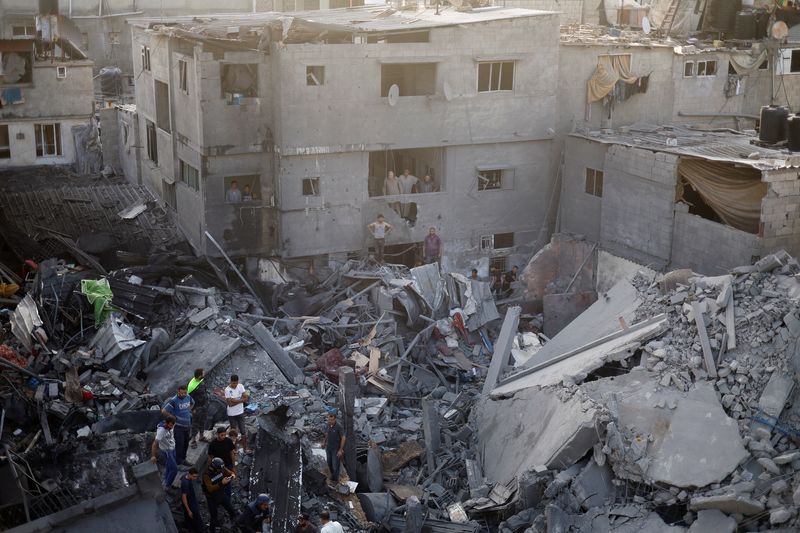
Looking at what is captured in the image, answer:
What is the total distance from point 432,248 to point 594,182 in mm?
4851

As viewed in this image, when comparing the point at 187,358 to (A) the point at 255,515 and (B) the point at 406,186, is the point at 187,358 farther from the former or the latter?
(B) the point at 406,186

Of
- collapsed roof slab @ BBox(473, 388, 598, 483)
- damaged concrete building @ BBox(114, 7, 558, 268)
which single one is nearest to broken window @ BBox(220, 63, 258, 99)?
damaged concrete building @ BBox(114, 7, 558, 268)

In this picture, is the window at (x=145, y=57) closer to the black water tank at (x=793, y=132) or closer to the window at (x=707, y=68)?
the window at (x=707, y=68)

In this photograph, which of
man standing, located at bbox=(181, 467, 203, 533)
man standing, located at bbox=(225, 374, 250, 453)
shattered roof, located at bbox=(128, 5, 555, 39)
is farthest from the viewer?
shattered roof, located at bbox=(128, 5, 555, 39)

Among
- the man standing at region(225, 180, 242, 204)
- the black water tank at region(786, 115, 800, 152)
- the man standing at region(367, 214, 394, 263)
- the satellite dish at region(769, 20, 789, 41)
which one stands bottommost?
the man standing at region(367, 214, 394, 263)

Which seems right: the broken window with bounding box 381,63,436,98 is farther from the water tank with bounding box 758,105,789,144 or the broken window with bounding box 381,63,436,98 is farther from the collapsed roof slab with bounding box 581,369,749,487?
the collapsed roof slab with bounding box 581,369,749,487

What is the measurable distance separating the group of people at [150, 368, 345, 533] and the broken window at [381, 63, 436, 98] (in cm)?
1324

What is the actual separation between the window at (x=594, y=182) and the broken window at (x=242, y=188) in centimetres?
909

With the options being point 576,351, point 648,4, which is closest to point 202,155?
point 576,351

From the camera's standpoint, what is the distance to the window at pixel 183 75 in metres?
26.1

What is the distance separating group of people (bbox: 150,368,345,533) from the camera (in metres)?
13.8

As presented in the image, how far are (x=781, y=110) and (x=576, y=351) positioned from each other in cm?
669

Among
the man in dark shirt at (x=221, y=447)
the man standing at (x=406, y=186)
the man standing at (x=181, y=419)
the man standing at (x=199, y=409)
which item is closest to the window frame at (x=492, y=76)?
the man standing at (x=406, y=186)

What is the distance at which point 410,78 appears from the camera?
2806 centimetres
